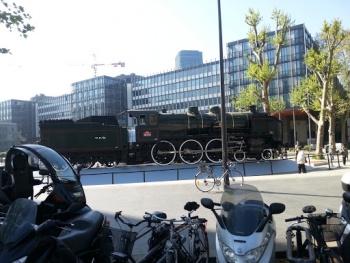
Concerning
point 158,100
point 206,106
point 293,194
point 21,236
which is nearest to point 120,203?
point 293,194

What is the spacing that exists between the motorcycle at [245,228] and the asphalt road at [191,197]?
196 centimetres

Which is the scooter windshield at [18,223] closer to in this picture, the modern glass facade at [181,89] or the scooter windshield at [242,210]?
the scooter windshield at [242,210]

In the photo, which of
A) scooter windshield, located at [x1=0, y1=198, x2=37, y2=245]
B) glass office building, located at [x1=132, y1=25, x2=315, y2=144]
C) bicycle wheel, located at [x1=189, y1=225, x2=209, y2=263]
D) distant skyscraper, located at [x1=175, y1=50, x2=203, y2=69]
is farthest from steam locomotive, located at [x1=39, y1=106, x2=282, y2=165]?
distant skyscraper, located at [x1=175, y1=50, x2=203, y2=69]

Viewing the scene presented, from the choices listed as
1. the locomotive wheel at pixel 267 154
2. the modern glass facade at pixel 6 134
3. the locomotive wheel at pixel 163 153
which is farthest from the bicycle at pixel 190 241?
the modern glass facade at pixel 6 134

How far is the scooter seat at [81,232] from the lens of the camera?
3.30 metres

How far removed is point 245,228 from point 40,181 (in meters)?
3.74

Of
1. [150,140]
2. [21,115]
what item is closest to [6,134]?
[150,140]

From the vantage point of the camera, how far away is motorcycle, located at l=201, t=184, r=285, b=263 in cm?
318

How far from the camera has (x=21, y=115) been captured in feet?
254

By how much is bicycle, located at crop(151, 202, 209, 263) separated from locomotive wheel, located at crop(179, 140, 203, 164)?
48.4ft

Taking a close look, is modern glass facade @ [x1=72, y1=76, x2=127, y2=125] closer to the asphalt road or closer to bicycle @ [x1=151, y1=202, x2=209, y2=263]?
the asphalt road

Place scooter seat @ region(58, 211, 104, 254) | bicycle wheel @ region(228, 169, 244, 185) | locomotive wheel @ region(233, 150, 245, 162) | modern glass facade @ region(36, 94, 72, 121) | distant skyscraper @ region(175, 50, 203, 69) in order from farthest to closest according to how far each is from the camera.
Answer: distant skyscraper @ region(175, 50, 203, 69) → modern glass facade @ region(36, 94, 72, 121) → locomotive wheel @ region(233, 150, 245, 162) → bicycle wheel @ region(228, 169, 244, 185) → scooter seat @ region(58, 211, 104, 254)

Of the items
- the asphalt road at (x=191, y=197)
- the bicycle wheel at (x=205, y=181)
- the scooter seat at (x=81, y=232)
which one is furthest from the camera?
the bicycle wheel at (x=205, y=181)

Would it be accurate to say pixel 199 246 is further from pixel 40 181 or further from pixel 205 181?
pixel 205 181
